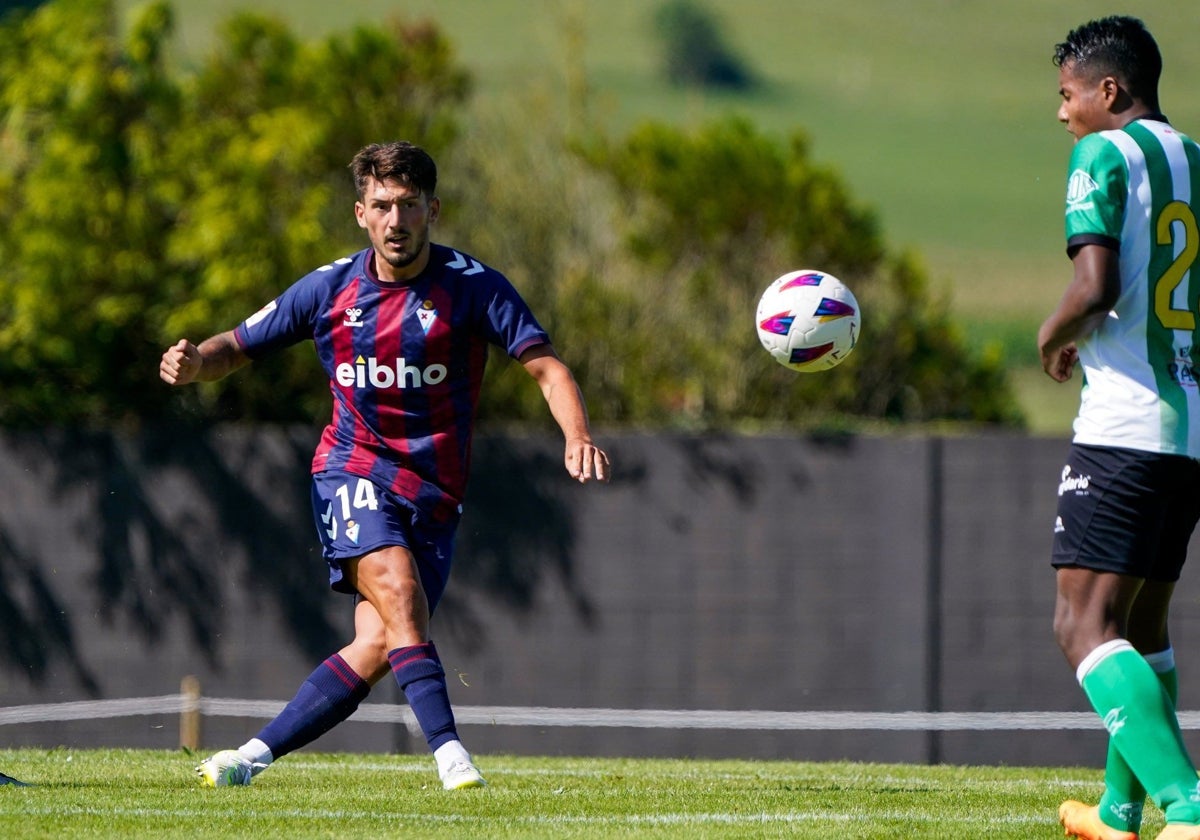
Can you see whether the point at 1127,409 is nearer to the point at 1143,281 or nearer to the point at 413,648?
the point at 1143,281

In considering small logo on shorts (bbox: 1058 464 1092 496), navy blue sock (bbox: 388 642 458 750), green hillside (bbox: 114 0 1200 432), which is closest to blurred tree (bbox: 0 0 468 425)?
navy blue sock (bbox: 388 642 458 750)

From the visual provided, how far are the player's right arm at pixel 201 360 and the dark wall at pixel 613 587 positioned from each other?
5343 millimetres

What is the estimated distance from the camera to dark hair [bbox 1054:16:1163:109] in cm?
459

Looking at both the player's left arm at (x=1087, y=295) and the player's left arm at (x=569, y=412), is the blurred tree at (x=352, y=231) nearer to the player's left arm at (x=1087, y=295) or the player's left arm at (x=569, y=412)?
the player's left arm at (x=569, y=412)

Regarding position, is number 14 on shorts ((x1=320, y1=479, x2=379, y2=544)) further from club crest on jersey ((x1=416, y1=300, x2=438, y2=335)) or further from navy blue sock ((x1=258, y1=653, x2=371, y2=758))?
club crest on jersey ((x1=416, y1=300, x2=438, y2=335))

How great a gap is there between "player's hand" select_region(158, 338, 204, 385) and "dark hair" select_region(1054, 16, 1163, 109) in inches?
120

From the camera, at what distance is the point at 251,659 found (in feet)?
36.4

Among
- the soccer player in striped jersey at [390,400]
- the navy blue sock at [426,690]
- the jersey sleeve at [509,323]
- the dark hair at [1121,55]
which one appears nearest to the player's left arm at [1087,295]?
the dark hair at [1121,55]

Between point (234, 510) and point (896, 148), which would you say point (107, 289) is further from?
point (896, 148)

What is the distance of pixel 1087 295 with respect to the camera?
4.31 m

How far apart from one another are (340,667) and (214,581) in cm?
581

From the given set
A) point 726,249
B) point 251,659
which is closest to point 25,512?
point 251,659

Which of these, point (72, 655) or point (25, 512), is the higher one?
point (25, 512)

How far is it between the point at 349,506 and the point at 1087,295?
2584 mm
